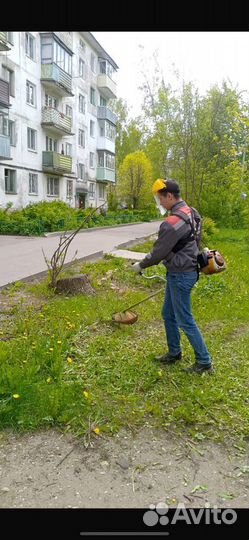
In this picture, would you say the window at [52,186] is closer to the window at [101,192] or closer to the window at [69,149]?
the window at [69,149]

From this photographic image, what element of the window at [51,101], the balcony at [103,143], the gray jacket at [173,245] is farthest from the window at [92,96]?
the gray jacket at [173,245]

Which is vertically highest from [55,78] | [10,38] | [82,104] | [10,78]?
[10,38]

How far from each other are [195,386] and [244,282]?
17.0 ft

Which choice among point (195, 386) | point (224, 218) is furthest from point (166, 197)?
point (224, 218)

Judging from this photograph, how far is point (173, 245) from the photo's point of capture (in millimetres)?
3602

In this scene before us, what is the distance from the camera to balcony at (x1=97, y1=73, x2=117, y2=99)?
36719mm

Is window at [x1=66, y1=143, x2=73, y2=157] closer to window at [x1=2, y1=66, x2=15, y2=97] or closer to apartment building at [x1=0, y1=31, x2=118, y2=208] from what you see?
apartment building at [x1=0, y1=31, x2=118, y2=208]

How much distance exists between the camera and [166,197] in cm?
373

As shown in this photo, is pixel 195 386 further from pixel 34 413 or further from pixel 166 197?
pixel 166 197

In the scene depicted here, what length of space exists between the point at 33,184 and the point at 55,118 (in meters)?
4.81

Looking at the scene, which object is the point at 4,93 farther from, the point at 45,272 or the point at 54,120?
the point at 45,272

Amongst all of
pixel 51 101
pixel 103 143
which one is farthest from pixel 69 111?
pixel 103 143

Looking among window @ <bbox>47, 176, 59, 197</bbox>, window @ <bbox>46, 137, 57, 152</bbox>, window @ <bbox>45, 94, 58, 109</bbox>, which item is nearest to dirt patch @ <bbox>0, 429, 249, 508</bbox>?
window @ <bbox>47, 176, 59, 197</bbox>

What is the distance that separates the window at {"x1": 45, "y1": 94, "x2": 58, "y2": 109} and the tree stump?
A: 2426 cm
